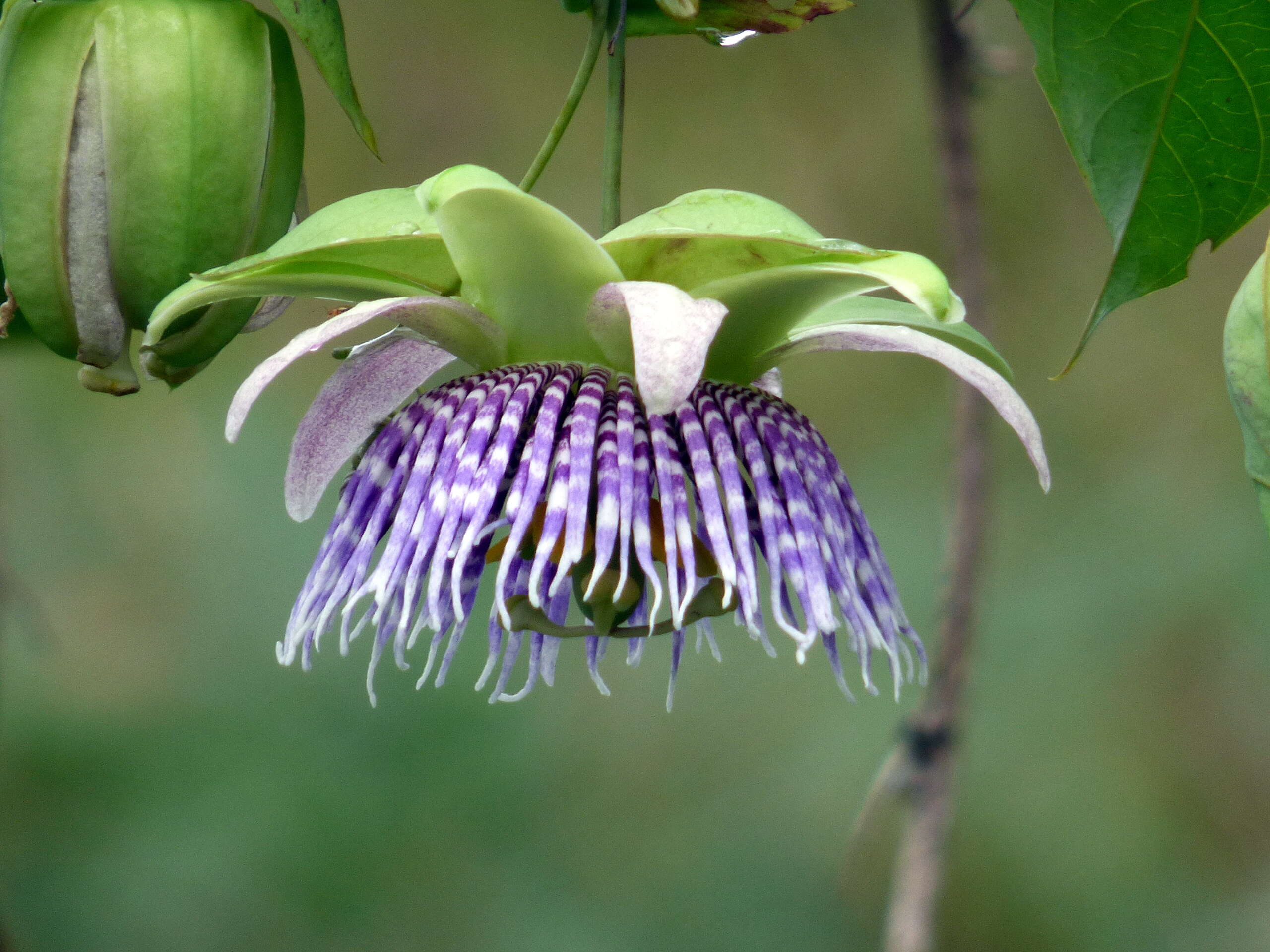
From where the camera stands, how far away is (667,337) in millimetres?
542

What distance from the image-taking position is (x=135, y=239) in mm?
684

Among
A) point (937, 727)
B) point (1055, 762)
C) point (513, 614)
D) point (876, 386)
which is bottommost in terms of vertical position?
point (1055, 762)

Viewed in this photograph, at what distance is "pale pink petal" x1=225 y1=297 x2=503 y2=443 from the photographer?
0.57 meters

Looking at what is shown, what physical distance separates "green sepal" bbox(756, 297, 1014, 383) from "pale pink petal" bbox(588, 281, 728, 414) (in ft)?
0.33

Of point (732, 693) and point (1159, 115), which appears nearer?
point (1159, 115)

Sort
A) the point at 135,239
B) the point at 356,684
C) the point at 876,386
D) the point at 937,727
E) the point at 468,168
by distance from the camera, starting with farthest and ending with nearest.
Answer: the point at 876,386
the point at 356,684
the point at 937,727
the point at 135,239
the point at 468,168

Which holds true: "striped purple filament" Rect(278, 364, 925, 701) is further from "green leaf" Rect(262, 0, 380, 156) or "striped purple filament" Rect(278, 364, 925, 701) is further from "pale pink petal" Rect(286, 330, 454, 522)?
"green leaf" Rect(262, 0, 380, 156)

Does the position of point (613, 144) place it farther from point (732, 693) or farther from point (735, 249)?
point (732, 693)

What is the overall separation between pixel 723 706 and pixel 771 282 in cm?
160

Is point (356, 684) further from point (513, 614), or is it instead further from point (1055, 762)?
point (513, 614)

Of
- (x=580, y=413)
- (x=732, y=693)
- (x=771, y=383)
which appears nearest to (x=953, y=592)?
(x=771, y=383)

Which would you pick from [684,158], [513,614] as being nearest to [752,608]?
[513,614]

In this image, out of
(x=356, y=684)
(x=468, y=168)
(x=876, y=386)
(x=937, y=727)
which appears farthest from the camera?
(x=876, y=386)

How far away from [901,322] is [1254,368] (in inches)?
7.2
